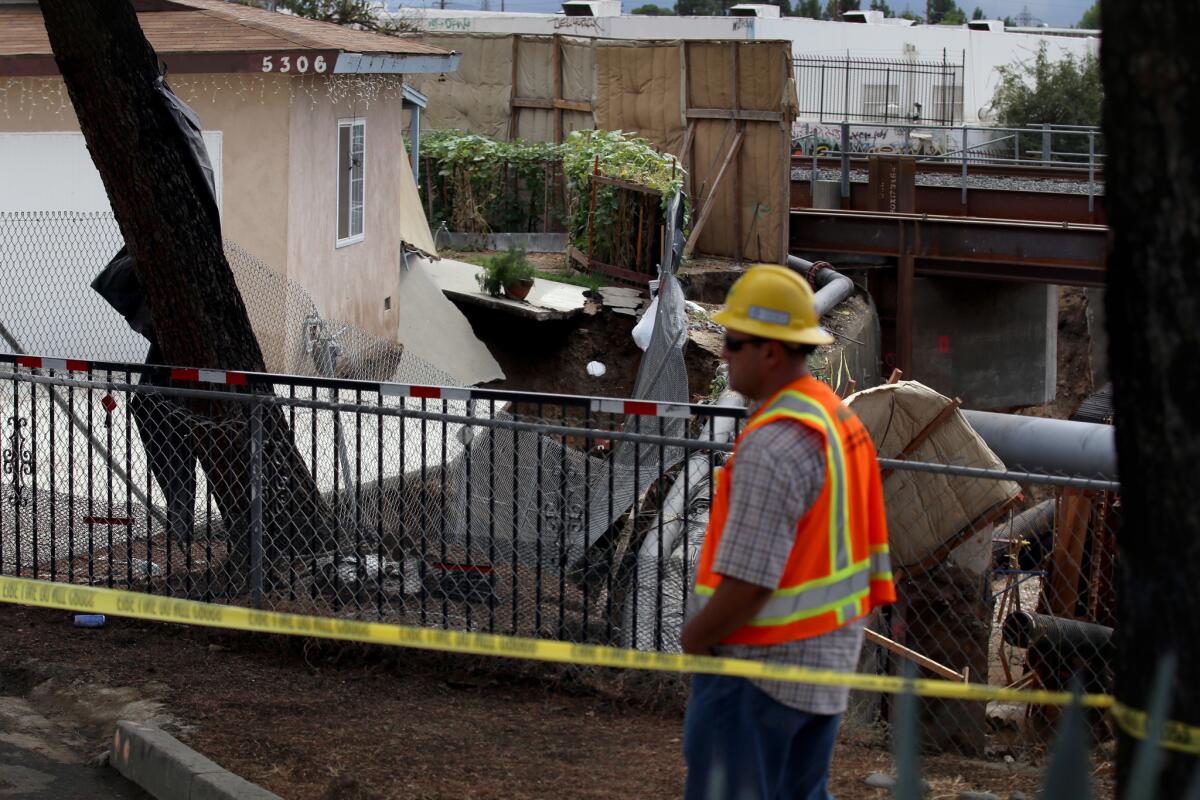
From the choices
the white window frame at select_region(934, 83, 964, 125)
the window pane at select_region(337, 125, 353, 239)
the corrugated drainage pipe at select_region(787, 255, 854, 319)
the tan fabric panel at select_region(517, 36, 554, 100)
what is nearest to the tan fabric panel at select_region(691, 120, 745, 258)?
the corrugated drainage pipe at select_region(787, 255, 854, 319)

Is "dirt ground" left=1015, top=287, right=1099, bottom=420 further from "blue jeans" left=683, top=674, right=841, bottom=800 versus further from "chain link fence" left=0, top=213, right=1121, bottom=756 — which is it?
"blue jeans" left=683, top=674, right=841, bottom=800

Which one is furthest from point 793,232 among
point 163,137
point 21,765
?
point 21,765

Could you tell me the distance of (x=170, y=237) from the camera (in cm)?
725

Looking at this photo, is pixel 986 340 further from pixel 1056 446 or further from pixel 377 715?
pixel 377 715

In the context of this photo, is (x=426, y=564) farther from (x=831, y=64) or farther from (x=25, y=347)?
(x=831, y=64)

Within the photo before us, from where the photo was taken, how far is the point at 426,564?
6.67m

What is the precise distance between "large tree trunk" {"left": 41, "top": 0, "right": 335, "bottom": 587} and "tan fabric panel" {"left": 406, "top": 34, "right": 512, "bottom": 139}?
74.2 feet

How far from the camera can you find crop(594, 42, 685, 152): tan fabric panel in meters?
22.0

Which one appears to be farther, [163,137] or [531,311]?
[531,311]

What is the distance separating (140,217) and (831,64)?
4680cm

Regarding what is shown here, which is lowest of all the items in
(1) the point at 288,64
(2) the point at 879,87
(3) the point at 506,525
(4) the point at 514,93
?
(3) the point at 506,525

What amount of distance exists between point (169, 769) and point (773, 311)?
3081 millimetres

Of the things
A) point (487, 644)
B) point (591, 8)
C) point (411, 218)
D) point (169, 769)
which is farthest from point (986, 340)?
point (591, 8)

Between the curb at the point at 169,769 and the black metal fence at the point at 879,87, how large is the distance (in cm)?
4670
